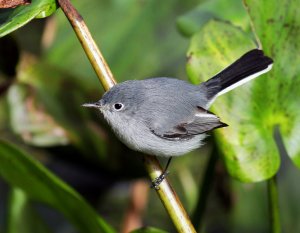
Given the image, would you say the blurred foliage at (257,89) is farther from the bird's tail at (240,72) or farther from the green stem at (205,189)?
the green stem at (205,189)

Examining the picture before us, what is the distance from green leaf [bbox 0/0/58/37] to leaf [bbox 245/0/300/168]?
64 cm

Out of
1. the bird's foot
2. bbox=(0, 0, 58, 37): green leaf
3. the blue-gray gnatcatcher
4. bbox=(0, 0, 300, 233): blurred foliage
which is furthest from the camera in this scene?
the blue-gray gnatcatcher

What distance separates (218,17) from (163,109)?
40 cm

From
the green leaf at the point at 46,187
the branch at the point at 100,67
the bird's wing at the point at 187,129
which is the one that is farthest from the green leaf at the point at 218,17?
the green leaf at the point at 46,187

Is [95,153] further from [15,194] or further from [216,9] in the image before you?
[216,9]

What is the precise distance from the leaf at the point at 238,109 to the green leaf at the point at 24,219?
605mm

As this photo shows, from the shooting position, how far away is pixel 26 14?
58.6 inches

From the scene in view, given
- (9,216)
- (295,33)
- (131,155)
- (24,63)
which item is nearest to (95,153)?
(131,155)

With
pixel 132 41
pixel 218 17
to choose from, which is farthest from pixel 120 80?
pixel 218 17

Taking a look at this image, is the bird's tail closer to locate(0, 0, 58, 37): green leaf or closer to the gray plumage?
the gray plumage

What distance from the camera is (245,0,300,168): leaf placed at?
1.84 m

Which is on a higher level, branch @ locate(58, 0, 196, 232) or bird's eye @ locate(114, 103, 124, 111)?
bird's eye @ locate(114, 103, 124, 111)

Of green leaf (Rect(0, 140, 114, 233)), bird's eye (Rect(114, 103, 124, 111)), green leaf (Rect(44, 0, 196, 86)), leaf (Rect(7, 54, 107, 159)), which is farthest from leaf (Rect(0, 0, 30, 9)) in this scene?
green leaf (Rect(44, 0, 196, 86))

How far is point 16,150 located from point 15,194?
0.32 meters
